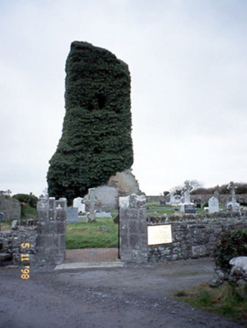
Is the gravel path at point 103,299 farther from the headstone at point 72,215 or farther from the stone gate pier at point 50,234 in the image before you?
the headstone at point 72,215

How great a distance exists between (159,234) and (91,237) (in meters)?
3.62

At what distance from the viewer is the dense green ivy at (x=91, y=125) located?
30.3 metres

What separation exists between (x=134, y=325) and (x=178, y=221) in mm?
6402

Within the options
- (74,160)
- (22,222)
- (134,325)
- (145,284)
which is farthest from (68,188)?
(134,325)

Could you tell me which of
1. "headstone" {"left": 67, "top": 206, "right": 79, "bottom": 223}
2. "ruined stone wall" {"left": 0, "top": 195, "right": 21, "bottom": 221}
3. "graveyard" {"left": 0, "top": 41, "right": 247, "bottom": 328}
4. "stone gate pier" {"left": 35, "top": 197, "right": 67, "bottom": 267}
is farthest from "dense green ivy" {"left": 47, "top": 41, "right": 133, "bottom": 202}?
"stone gate pier" {"left": 35, "top": 197, "right": 67, "bottom": 267}

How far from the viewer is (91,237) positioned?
12484 mm

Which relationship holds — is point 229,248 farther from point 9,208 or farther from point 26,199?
point 26,199

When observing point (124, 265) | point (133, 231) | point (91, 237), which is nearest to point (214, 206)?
point (91, 237)

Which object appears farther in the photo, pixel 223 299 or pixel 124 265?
pixel 124 265

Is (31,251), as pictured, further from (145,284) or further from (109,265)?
(145,284)

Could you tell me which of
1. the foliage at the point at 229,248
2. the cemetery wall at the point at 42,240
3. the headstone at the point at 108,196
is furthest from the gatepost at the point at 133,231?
the headstone at the point at 108,196

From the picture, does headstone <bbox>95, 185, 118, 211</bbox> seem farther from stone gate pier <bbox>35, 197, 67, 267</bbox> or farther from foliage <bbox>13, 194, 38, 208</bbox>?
stone gate pier <bbox>35, 197, 67, 267</bbox>

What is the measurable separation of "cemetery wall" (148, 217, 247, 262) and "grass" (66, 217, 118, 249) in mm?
2439

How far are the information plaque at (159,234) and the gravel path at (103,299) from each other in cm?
110
